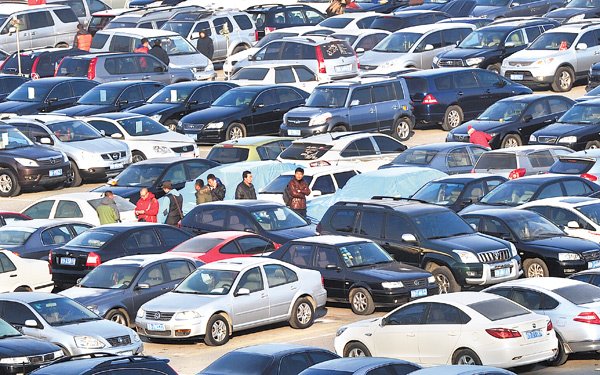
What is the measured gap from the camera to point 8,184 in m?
38.9

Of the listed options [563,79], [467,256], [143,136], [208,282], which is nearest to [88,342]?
[208,282]

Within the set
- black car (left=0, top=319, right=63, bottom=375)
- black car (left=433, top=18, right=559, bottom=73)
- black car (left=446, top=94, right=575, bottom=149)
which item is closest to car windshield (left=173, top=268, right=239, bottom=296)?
black car (left=0, top=319, right=63, bottom=375)

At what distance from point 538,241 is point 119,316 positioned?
24.4 feet

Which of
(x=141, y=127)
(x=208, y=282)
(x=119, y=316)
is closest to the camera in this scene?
(x=208, y=282)

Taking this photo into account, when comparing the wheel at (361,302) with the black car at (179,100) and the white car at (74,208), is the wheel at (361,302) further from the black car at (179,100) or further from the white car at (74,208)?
the black car at (179,100)

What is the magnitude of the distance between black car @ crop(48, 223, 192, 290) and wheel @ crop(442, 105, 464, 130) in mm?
14035

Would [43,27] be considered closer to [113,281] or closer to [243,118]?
[243,118]

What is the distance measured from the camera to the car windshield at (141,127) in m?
41.3

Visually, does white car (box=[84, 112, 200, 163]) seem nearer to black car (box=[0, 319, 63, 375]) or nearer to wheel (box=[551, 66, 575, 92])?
wheel (box=[551, 66, 575, 92])

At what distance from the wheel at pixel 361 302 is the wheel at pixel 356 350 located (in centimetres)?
372

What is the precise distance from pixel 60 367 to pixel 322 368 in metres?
3.13

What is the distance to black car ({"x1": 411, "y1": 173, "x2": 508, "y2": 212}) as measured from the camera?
108ft

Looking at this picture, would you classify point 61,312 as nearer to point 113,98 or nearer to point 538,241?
point 538,241

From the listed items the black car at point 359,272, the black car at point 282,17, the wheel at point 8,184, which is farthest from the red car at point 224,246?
the black car at point 282,17
